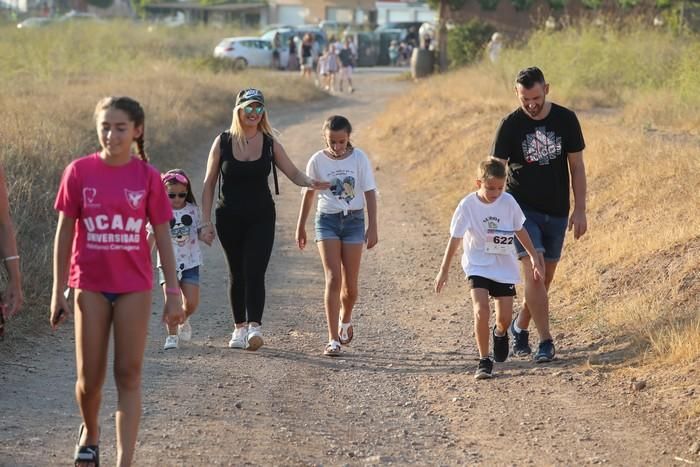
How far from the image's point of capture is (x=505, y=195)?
7875 millimetres

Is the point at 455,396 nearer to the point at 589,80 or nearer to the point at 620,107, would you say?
the point at 620,107

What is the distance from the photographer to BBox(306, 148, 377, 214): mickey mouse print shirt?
8.55m

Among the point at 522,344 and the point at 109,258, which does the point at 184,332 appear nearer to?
the point at 522,344

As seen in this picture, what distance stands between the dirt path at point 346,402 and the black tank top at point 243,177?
112 cm

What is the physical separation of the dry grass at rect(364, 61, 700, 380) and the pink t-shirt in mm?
3725

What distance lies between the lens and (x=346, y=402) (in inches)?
293

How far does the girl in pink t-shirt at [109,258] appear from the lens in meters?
5.30

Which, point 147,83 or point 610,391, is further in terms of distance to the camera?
point 147,83

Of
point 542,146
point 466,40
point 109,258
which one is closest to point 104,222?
point 109,258

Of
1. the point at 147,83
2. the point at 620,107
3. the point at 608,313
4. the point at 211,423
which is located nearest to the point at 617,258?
the point at 608,313

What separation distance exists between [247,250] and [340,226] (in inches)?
27.2

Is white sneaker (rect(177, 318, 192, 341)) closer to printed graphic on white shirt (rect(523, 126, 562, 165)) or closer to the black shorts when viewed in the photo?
the black shorts

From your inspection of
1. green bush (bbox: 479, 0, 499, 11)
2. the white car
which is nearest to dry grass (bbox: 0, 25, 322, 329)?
the white car

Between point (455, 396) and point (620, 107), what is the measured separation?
636 inches
